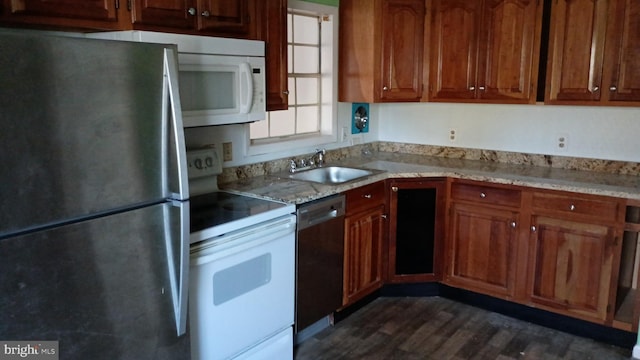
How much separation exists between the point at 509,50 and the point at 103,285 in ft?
9.50

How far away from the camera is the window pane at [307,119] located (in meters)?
3.91

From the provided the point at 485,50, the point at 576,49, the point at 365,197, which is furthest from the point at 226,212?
the point at 576,49

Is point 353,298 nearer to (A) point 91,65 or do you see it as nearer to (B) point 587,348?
(B) point 587,348

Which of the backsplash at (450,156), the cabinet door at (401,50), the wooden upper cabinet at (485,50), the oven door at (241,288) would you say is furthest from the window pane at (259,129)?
the wooden upper cabinet at (485,50)

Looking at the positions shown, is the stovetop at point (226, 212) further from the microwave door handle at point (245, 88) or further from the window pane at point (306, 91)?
the window pane at point (306, 91)

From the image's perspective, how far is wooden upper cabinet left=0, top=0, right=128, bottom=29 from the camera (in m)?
1.83

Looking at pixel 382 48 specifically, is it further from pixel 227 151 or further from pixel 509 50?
pixel 227 151

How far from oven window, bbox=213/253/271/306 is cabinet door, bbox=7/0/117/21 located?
1.17 meters

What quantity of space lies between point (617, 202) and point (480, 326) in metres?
1.10

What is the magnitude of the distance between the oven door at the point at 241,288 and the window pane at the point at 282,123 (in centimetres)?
111

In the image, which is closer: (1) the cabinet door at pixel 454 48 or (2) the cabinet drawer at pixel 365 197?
(2) the cabinet drawer at pixel 365 197

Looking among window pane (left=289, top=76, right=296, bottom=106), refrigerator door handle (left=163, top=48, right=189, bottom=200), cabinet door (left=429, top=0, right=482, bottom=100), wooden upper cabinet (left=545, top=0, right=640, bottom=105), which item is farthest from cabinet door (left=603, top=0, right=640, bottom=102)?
refrigerator door handle (left=163, top=48, right=189, bottom=200)

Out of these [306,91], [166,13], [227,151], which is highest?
[166,13]

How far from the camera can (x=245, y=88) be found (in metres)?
2.68
